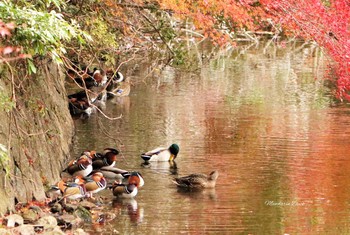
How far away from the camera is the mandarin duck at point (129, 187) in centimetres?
1396

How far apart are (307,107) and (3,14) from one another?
17.4 metres

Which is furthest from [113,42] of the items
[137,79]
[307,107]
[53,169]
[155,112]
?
[137,79]

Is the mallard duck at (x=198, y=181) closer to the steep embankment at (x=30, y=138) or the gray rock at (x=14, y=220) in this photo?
the steep embankment at (x=30, y=138)

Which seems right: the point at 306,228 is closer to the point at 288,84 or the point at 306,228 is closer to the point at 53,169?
the point at 53,169

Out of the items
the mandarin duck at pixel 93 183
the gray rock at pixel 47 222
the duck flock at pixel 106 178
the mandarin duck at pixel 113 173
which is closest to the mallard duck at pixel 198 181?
the duck flock at pixel 106 178

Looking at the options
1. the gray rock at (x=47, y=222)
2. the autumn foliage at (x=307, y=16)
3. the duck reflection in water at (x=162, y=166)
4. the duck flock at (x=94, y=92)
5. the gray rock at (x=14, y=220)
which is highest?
the autumn foliage at (x=307, y=16)

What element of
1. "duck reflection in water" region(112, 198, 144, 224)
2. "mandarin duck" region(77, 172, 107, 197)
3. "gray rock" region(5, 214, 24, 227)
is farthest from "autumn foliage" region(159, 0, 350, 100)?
"gray rock" region(5, 214, 24, 227)

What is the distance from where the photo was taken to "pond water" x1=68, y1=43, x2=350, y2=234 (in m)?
12.8

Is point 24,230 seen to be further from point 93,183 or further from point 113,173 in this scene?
point 113,173

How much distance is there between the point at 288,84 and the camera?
3077 cm

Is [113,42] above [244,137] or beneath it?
above

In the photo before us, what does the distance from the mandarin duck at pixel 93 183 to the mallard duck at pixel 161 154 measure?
8.81 ft

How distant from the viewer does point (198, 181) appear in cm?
1484

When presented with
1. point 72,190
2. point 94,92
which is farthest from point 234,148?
point 94,92
